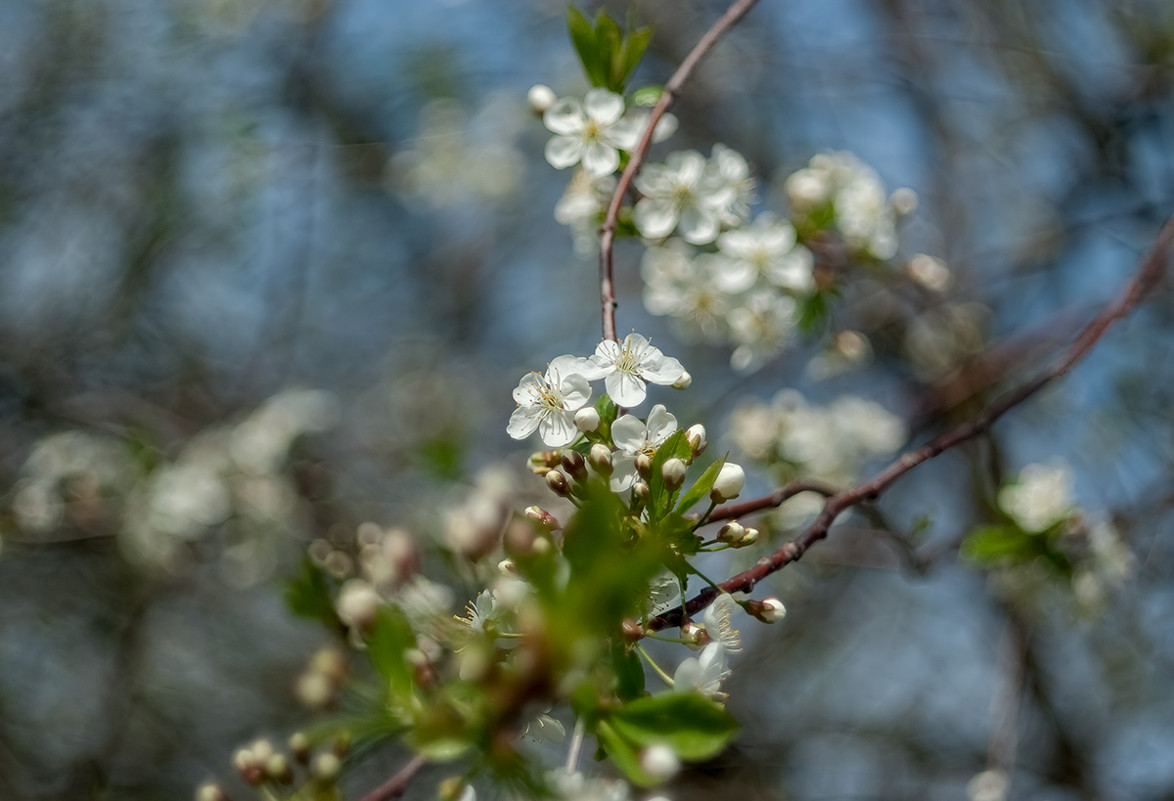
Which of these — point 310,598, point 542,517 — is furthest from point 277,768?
point 542,517

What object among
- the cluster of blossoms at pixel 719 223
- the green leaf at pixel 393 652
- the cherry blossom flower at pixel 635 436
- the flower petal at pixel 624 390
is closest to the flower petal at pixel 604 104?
the cluster of blossoms at pixel 719 223

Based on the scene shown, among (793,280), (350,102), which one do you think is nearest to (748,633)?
(793,280)

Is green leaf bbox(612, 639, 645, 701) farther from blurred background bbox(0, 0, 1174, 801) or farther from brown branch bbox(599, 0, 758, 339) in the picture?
blurred background bbox(0, 0, 1174, 801)

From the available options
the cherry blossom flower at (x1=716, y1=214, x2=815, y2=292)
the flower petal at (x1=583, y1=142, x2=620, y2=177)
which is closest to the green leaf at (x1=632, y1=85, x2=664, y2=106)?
the flower petal at (x1=583, y1=142, x2=620, y2=177)

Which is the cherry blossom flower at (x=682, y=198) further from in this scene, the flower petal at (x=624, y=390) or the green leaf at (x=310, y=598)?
the green leaf at (x=310, y=598)

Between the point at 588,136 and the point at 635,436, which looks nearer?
the point at 635,436

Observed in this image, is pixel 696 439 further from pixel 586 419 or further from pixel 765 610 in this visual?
pixel 765 610

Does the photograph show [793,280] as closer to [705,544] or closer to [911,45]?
[705,544]
